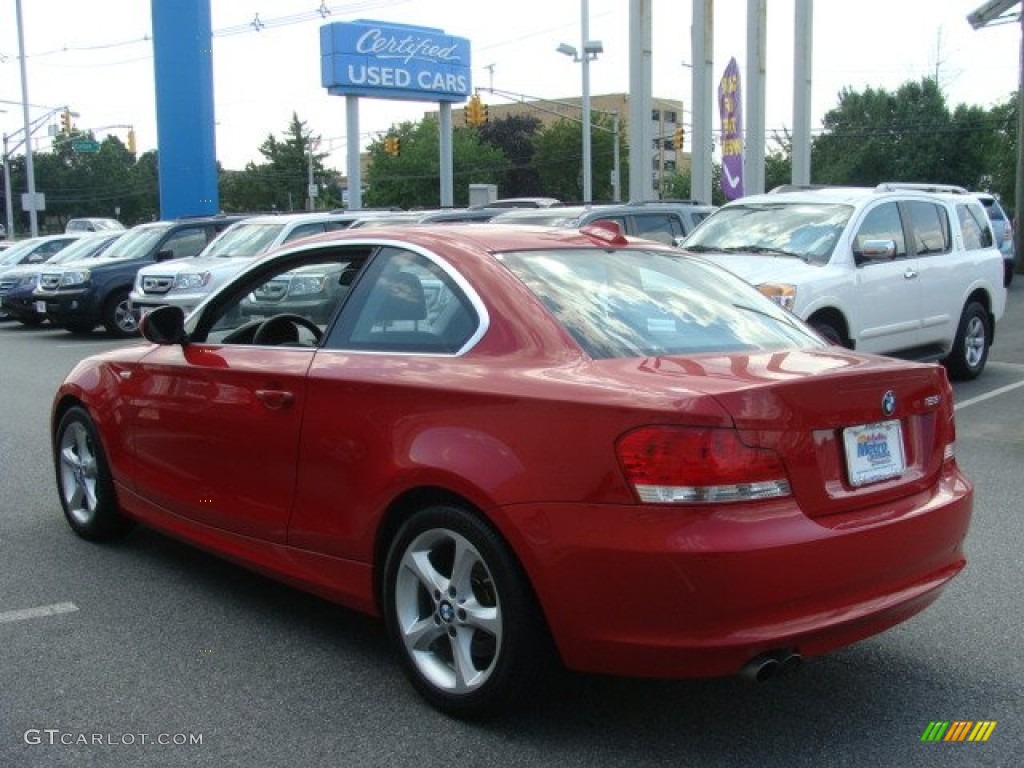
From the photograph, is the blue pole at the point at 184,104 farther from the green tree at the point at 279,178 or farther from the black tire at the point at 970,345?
the green tree at the point at 279,178

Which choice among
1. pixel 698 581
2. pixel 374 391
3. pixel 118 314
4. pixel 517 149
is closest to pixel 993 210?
pixel 118 314

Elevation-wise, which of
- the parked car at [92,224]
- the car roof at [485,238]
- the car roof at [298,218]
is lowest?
the car roof at [485,238]

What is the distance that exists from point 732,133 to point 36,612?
73.9ft

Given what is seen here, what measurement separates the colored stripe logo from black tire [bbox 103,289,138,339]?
16.4 m

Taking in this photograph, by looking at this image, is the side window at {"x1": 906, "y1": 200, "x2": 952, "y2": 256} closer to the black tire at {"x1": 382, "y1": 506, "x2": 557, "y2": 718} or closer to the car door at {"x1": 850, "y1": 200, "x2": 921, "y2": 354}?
the car door at {"x1": 850, "y1": 200, "x2": 921, "y2": 354}

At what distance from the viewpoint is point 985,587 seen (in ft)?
16.7

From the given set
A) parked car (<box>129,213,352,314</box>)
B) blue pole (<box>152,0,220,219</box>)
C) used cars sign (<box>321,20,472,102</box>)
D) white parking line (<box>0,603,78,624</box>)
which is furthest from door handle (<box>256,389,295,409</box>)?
used cars sign (<box>321,20,472,102</box>)

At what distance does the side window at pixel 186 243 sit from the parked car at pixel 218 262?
144cm

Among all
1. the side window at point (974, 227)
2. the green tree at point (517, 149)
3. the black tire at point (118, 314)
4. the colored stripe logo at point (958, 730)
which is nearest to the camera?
the colored stripe logo at point (958, 730)

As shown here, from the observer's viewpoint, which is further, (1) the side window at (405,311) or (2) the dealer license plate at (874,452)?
(1) the side window at (405,311)

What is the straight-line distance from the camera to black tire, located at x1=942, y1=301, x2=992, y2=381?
11328 mm

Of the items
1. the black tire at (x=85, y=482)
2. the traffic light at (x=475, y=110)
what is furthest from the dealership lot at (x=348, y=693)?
the traffic light at (x=475, y=110)

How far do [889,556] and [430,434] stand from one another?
149cm

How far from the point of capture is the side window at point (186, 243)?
19.0 metres
